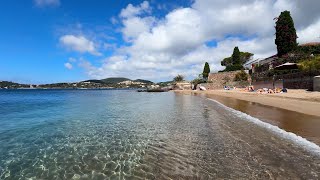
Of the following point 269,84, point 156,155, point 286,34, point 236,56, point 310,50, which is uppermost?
point 286,34

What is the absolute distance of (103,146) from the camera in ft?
34.8

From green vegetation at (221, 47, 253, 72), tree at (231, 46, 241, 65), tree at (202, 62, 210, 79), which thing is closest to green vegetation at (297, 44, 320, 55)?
green vegetation at (221, 47, 253, 72)

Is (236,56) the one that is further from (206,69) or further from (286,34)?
(286,34)

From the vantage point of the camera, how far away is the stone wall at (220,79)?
79.5m

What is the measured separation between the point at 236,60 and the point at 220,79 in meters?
8.20

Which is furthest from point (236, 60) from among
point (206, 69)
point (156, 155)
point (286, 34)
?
point (156, 155)

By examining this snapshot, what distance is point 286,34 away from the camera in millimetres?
52750

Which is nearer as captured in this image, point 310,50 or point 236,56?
point 310,50

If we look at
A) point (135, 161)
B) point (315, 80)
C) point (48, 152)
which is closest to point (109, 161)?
point (135, 161)

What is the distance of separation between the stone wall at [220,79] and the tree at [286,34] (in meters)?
23.7

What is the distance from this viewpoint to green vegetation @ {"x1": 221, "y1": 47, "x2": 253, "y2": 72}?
81331 mm

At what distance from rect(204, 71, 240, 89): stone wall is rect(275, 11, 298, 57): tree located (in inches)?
932

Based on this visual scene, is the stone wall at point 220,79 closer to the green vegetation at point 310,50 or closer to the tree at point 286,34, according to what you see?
the tree at point 286,34

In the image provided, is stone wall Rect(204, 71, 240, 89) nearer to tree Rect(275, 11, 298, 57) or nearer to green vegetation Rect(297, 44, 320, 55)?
tree Rect(275, 11, 298, 57)
